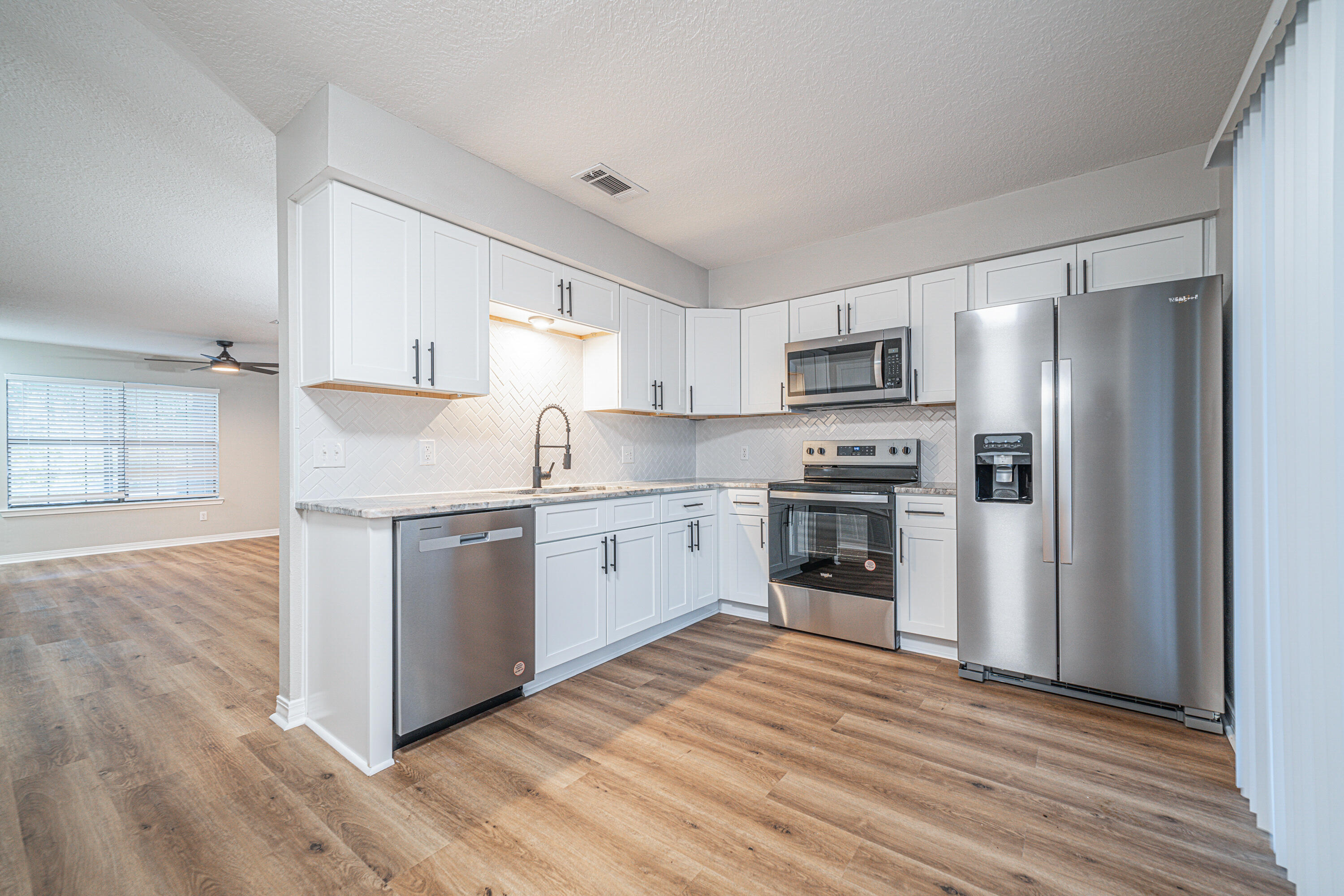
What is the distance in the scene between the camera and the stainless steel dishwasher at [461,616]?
2.06 metres

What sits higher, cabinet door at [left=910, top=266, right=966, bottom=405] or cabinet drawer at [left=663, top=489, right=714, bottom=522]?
cabinet door at [left=910, top=266, right=966, bottom=405]

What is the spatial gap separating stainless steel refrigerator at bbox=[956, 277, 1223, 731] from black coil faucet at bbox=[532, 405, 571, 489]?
7.41ft

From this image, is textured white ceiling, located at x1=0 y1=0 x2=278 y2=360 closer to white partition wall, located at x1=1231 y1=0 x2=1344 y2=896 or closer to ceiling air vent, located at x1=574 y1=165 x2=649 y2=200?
ceiling air vent, located at x1=574 y1=165 x2=649 y2=200

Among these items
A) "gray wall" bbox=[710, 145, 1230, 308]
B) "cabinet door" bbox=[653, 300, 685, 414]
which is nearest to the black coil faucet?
"cabinet door" bbox=[653, 300, 685, 414]

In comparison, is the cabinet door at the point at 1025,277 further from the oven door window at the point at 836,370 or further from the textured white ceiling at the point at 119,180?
the textured white ceiling at the point at 119,180

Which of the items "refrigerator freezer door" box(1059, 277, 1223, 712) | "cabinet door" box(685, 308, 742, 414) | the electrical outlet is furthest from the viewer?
"cabinet door" box(685, 308, 742, 414)

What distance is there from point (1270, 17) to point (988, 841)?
2313mm

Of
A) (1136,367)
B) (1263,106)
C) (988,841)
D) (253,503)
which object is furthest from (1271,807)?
(253,503)

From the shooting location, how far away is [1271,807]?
1.57 meters

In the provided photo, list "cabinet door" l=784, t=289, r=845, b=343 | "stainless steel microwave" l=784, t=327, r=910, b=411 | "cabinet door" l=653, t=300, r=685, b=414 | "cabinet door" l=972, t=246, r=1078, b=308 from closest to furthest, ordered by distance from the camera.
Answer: "cabinet door" l=972, t=246, r=1078, b=308, "stainless steel microwave" l=784, t=327, r=910, b=411, "cabinet door" l=784, t=289, r=845, b=343, "cabinet door" l=653, t=300, r=685, b=414

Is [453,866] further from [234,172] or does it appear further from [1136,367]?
[234,172]

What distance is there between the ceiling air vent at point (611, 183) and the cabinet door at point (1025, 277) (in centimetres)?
200

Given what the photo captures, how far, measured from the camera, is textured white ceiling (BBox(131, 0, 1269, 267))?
5.99 ft

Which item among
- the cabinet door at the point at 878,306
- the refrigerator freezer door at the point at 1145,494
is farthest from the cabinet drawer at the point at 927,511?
the cabinet door at the point at 878,306
